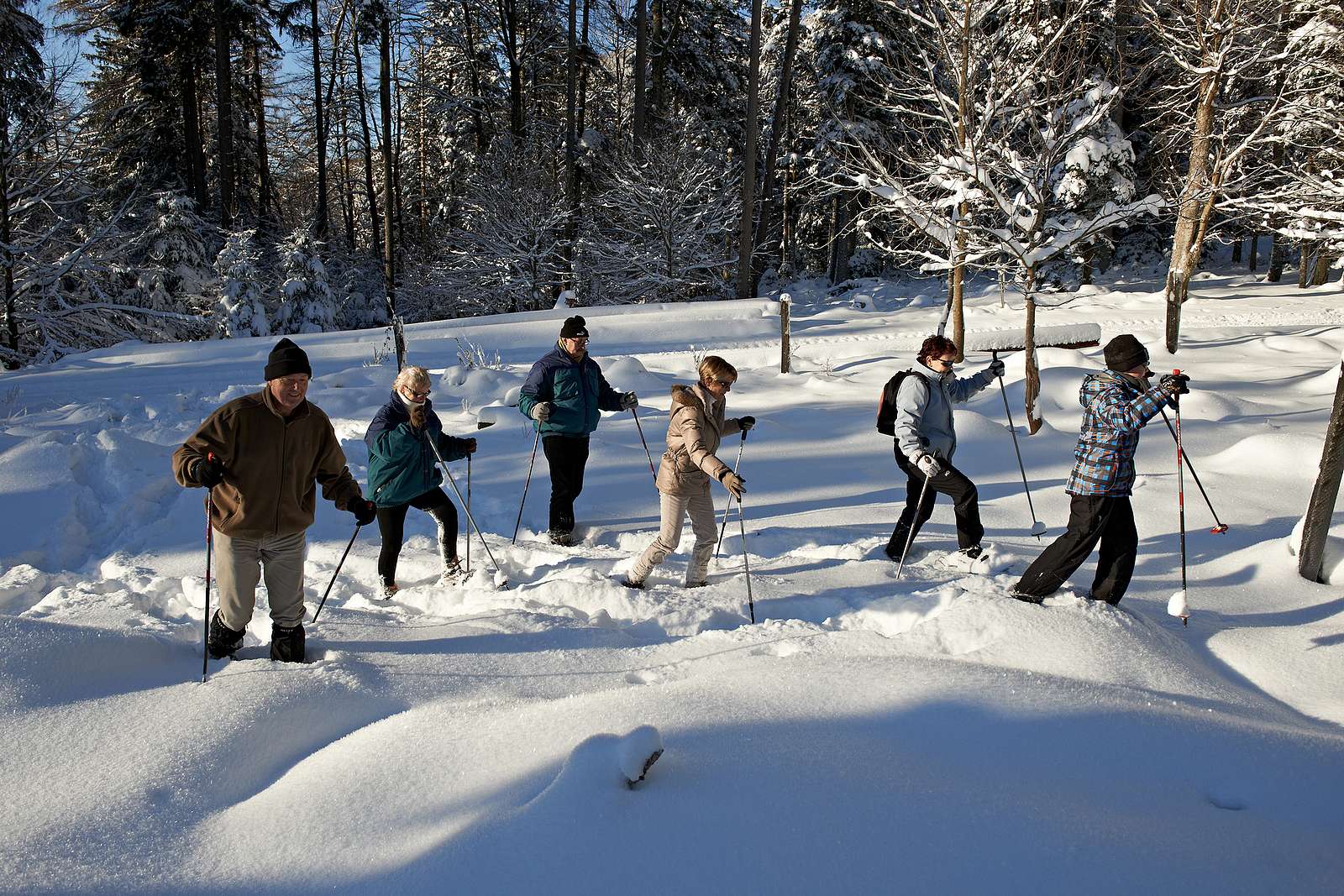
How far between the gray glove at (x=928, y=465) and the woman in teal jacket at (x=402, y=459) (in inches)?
116

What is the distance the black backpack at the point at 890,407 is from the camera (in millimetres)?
5785

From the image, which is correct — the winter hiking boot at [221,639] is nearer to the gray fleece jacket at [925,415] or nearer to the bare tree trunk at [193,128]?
the gray fleece jacket at [925,415]

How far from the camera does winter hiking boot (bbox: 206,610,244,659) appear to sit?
4066 mm

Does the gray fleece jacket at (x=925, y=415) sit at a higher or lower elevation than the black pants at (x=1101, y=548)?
higher

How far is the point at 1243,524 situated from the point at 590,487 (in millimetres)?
5357

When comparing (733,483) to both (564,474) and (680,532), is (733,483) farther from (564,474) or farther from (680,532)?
(564,474)

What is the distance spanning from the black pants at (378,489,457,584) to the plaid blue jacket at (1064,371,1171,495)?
12.6ft

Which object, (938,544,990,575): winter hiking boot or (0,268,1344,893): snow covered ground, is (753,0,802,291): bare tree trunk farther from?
(938,544,990,575): winter hiking boot

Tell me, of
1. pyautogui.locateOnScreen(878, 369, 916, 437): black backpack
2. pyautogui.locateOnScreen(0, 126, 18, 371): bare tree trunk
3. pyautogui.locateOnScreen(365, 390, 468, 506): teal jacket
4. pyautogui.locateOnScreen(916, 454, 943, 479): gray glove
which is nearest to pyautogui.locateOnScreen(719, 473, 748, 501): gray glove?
pyautogui.locateOnScreen(916, 454, 943, 479): gray glove

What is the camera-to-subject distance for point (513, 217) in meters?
23.7

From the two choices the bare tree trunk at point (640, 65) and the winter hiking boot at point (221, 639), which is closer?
the winter hiking boot at point (221, 639)

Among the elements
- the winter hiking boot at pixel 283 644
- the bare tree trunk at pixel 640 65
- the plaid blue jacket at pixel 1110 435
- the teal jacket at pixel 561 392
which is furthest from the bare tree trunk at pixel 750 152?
the winter hiking boot at pixel 283 644

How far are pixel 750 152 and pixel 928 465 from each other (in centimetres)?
1971

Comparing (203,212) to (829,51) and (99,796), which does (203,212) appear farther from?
(99,796)
